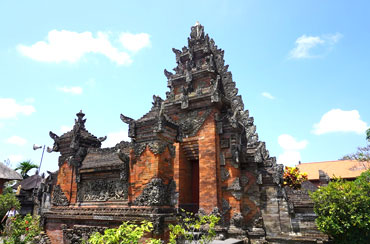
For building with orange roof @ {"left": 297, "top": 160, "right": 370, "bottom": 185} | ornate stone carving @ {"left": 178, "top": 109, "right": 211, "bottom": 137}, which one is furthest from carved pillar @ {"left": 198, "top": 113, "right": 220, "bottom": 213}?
building with orange roof @ {"left": 297, "top": 160, "right": 370, "bottom": 185}

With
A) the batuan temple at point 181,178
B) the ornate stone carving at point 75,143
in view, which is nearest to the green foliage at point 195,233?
the batuan temple at point 181,178

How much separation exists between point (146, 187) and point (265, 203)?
16.7 feet

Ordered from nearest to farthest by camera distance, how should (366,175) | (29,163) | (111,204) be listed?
(111,204)
(366,175)
(29,163)

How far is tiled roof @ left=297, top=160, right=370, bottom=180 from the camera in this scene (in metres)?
35.4

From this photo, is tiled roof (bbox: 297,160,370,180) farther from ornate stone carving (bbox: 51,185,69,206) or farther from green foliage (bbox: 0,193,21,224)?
green foliage (bbox: 0,193,21,224)

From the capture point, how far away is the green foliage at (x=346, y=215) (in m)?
8.80

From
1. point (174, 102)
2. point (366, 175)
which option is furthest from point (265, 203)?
point (366, 175)

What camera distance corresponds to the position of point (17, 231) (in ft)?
35.3

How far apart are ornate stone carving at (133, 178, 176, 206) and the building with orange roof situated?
33.0 m

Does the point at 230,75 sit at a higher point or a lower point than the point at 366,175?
higher

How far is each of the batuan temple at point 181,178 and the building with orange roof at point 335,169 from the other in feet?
96.6

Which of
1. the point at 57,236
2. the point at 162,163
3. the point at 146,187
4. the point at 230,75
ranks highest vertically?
the point at 230,75

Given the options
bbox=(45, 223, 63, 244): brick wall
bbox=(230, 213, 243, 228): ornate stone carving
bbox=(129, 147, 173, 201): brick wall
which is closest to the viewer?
bbox=(129, 147, 173, 201): brick wall

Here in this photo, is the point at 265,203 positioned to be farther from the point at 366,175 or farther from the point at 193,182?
the point at 366,175
